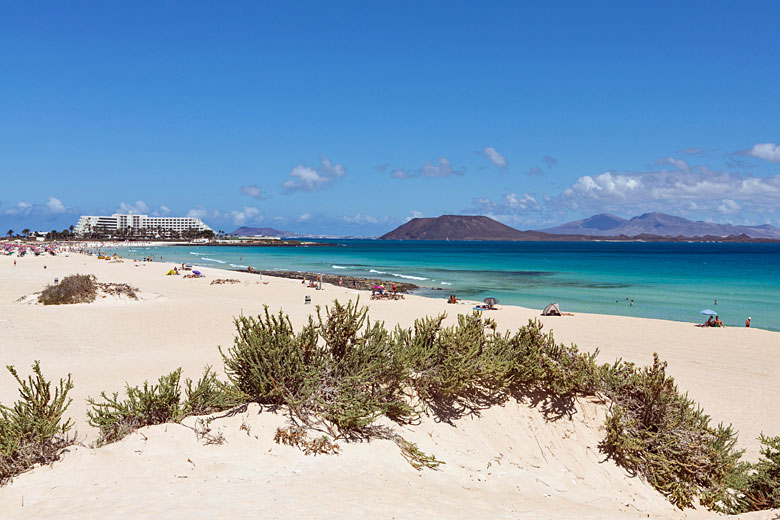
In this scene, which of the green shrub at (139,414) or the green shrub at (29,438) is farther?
the green shrub at (139,414)

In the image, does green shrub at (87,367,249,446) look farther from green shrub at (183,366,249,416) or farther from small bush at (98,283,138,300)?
small bush at (98,283,138,300)

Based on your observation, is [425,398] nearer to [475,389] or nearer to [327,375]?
[475,389]

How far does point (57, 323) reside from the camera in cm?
1698

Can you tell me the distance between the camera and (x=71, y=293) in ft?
71.5

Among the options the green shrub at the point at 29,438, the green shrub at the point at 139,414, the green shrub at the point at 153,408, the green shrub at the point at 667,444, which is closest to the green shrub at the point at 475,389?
the green shrub at the point at 667,444

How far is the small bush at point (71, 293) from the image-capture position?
21203 mm

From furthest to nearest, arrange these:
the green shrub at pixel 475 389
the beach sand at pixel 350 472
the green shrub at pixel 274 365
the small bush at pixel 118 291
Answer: the small bush at pixel 118 291 < the green shrub at pixel 274 365 < the green shrub at pixel 475 389 < the beach sand at pixel 350 472

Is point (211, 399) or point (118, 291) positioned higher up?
point (211, 399)

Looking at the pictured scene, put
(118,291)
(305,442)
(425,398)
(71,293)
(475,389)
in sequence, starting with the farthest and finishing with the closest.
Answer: (118,291) → (71,293) → (475,389) → (425,398) → (305,442)

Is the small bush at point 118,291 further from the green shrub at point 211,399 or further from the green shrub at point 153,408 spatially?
the green shrub at point 211,399

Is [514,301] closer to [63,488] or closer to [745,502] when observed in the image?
[745,502]

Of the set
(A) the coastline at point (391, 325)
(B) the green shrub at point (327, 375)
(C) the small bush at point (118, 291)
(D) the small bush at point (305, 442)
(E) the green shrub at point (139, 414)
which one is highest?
(B) the green shrub at point (327, 375)

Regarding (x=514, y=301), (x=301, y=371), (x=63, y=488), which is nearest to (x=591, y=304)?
(x=514, y=301)

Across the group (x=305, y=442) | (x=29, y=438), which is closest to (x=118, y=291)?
(x=29, y=438)
